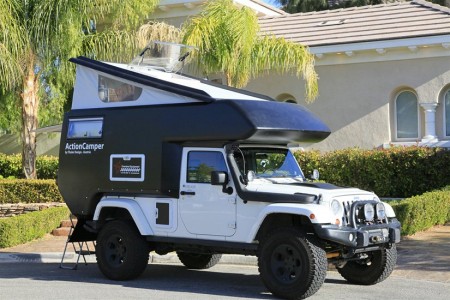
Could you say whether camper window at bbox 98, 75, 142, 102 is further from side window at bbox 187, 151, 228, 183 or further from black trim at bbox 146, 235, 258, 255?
black trim at bbox 146, 235, 258, 255

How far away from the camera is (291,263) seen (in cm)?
982

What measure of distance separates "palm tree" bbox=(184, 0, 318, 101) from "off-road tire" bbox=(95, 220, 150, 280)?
27.8 feet

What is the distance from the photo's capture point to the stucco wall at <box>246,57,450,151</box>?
69.3ft

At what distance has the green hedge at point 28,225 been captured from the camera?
1484 centimetres

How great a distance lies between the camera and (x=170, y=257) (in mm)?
A: 13477

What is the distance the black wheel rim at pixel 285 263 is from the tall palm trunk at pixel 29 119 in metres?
12.2

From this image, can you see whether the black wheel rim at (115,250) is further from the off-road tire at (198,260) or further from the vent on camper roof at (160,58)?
the vent on camper roof at (160,58)

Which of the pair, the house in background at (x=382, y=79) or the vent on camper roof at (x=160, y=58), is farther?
the house in background at (x=382, y=79)

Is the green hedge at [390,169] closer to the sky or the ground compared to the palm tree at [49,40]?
closer to the ground

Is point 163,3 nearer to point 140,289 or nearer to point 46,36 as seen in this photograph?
point 46,36

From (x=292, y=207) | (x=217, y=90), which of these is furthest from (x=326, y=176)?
(x=292, y=207)

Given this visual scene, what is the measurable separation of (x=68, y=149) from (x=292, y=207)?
4.14 metres

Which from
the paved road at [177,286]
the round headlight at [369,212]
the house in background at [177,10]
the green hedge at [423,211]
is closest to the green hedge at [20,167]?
the house in background at [177,10]

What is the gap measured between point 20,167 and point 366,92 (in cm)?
1093
